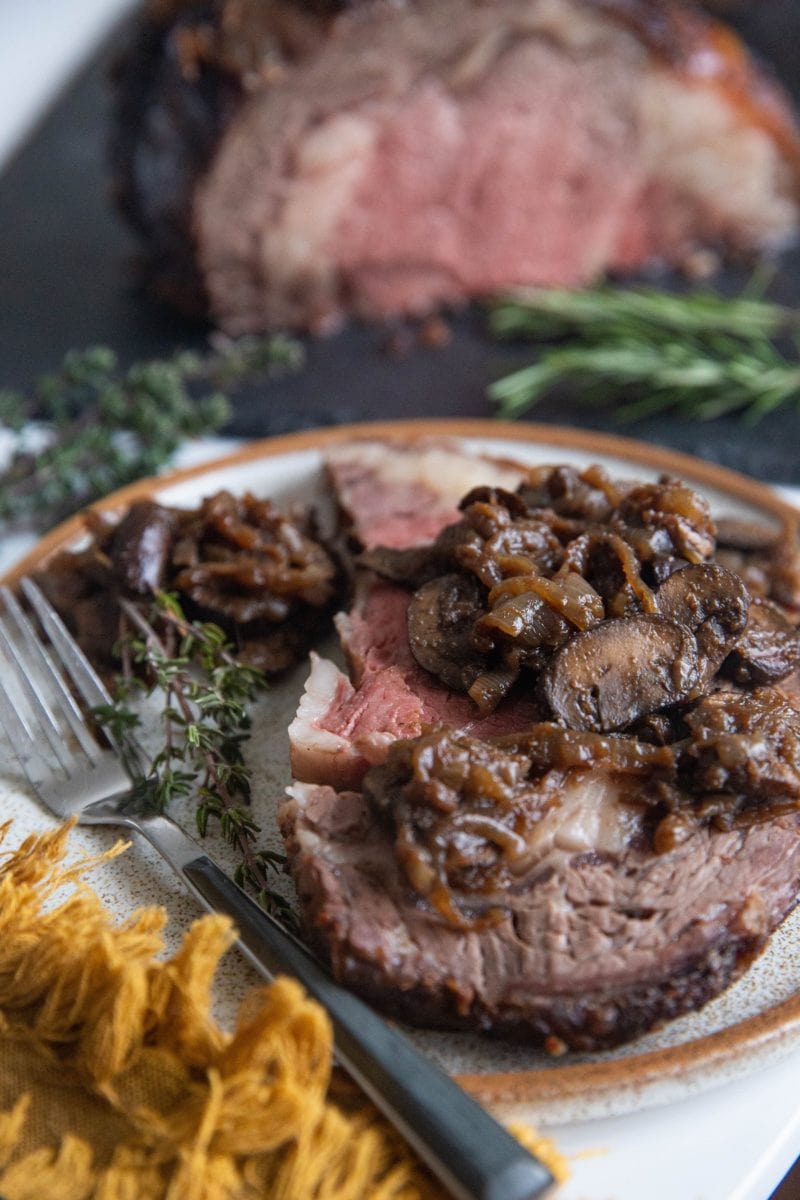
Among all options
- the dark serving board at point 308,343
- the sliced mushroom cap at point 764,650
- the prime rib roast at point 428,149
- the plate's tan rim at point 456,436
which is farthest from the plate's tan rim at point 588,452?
the prime rib roast at point 428,149

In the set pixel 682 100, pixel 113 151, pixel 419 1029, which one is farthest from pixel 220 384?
pixel 419 1029

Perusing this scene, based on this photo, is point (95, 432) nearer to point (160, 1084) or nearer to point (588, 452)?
point (588, 452)

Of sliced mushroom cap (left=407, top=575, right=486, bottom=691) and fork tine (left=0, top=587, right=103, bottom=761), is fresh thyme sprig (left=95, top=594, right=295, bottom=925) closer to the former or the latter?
fork tine (left=0, top=587, right=103, bottom=761)

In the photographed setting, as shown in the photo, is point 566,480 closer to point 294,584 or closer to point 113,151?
point 294,584

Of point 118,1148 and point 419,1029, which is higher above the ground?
point 118,1148

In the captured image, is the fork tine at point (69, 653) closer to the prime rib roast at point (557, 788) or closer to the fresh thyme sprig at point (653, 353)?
the prime rib roast at point (557, 788)
